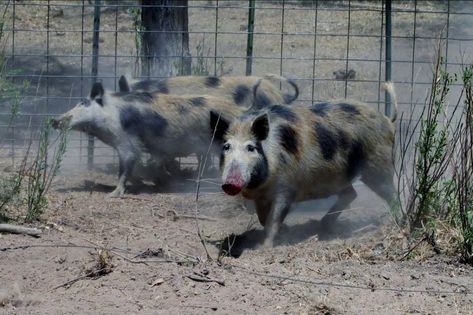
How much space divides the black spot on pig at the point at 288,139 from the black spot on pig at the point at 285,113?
105mm

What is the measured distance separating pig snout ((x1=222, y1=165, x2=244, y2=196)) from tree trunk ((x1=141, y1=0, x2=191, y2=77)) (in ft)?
13.2

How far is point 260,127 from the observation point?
7.89 meters

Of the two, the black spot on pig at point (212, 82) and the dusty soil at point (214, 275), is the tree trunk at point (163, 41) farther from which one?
the dusty soil at point (214, 275)

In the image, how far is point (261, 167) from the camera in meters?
7.93

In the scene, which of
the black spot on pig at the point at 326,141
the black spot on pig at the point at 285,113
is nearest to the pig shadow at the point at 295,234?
the black spot on pig at the point at 326,141

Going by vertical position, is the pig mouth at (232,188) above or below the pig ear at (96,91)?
below

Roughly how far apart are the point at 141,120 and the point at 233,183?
9.67ft

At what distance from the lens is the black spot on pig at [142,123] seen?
10.2 metres

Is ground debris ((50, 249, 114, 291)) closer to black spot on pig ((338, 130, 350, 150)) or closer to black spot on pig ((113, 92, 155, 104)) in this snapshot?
black spot on pig ((338, 130, 350, 150))

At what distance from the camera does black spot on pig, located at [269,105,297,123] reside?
8.31 metres

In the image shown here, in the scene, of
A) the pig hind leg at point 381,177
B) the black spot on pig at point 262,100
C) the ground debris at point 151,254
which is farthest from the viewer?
the black spot on pig at point 262,100

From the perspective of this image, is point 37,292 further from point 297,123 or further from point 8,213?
point 297,123

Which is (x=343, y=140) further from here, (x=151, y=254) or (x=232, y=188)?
(x=151, y=254)

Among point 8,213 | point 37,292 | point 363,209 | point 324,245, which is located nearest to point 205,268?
point 37,292
